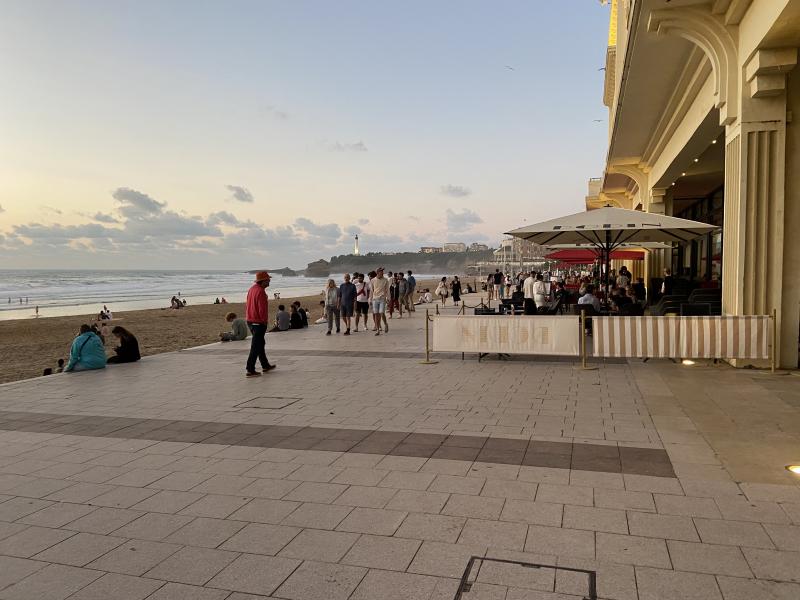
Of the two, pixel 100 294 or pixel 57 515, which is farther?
pixel 100 294

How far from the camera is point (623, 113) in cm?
1351

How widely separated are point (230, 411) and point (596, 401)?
4.60 meters

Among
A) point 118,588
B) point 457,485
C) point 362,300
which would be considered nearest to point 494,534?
point 457,485

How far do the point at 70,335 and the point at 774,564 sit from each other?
25.0 metres

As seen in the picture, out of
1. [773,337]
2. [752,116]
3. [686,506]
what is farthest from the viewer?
[752,116]

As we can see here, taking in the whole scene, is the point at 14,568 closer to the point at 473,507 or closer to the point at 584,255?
the point at 473,507

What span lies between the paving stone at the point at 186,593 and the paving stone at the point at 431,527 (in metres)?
1.10

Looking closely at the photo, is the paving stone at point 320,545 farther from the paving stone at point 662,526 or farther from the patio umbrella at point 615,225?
the patio umbrella at point 615,225

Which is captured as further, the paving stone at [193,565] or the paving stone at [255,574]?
the paving stone at [193,565]

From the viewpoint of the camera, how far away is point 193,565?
307 centimetres

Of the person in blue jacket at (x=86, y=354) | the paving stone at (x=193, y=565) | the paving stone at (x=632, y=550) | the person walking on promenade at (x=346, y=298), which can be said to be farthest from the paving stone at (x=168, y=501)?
the person walking on promenade at (x=346, y=298)

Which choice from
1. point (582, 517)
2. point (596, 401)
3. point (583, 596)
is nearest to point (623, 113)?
point (596, 401)

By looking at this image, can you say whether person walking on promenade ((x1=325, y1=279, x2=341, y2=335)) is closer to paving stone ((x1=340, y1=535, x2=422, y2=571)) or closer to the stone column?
the stone column

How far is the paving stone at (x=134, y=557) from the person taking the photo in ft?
10.0
